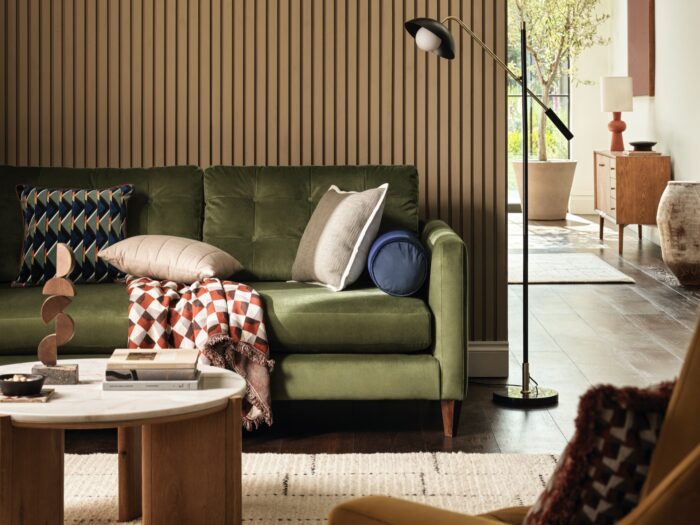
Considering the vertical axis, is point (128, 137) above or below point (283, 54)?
below

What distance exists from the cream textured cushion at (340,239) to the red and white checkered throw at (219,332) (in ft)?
1.21

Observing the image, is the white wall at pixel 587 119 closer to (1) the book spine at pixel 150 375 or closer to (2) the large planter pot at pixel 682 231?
(2) the large planter pot at pixel 682 231

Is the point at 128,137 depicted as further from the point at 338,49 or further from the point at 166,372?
the point at 166,372

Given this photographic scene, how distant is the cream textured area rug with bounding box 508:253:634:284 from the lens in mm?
7246

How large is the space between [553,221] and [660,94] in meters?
2.26

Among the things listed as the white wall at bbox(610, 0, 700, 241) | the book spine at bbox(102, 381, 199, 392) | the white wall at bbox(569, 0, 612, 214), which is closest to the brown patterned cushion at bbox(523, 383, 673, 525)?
the book spine at bbox(102, 381, 199, 392)

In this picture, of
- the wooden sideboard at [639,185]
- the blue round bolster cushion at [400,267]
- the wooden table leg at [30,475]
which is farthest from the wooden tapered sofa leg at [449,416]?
the wooden sideboard at [639,185]

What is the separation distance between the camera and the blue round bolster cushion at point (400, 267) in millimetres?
3686

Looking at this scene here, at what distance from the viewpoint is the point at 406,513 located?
59.9 inches

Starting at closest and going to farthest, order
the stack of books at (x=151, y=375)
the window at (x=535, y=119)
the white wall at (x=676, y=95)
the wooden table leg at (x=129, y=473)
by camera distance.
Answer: the stack of books at (x=151, y=375) → the wooden table leg at (x=129, y=473) → the white wall at (x=676, y=95) → the window at (x=535, y=119)

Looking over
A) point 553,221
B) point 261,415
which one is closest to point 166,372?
point 261,415

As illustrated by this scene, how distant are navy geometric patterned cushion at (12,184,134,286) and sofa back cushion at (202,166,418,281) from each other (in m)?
0.38

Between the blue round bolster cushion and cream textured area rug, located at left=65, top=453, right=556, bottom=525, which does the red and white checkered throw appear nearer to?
cream textured area rug, located at left=65, top=453, right=556, bottom=525

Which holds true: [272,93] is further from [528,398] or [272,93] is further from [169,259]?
[528,398]
